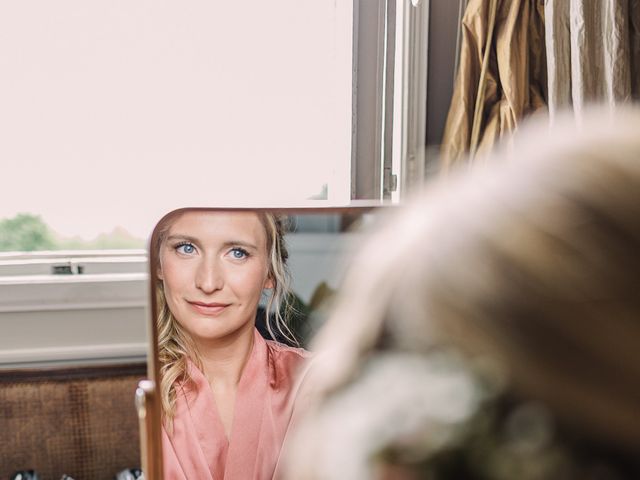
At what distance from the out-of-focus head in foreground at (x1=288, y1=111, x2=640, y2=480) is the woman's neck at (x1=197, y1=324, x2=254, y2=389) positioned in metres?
0.50

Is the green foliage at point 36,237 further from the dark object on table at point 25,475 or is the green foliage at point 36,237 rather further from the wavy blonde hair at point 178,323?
the wavy blonde hair at point 178,323

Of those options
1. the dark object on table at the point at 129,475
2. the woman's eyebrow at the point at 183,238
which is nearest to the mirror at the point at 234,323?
the woman's eyebrow at the point at 183,238

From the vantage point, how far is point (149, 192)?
4.41ft

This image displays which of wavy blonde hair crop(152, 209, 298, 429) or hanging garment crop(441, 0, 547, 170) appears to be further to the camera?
hanging garment crop(441, 0, 547, 170)

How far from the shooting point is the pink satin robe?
66 cm

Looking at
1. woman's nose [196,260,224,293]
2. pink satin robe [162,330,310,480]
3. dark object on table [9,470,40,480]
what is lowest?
dark object on table [9,470,40,480]

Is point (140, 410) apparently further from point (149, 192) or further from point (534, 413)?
point (149, 192)

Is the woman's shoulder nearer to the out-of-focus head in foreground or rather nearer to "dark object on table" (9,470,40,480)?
the out-of-focus head in foreground

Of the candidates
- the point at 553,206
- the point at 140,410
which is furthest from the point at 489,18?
the point at 553,206

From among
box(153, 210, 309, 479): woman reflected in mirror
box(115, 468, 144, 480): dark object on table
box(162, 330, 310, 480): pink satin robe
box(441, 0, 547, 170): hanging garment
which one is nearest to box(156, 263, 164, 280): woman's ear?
box(153, 210, 309, 479): woman reflected in mirror

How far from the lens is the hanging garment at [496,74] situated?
107 centimetres

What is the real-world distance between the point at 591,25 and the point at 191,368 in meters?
0.85

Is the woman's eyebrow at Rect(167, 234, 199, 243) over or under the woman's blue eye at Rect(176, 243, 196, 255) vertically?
over

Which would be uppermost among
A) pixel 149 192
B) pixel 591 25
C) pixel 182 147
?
pixel 591 25
